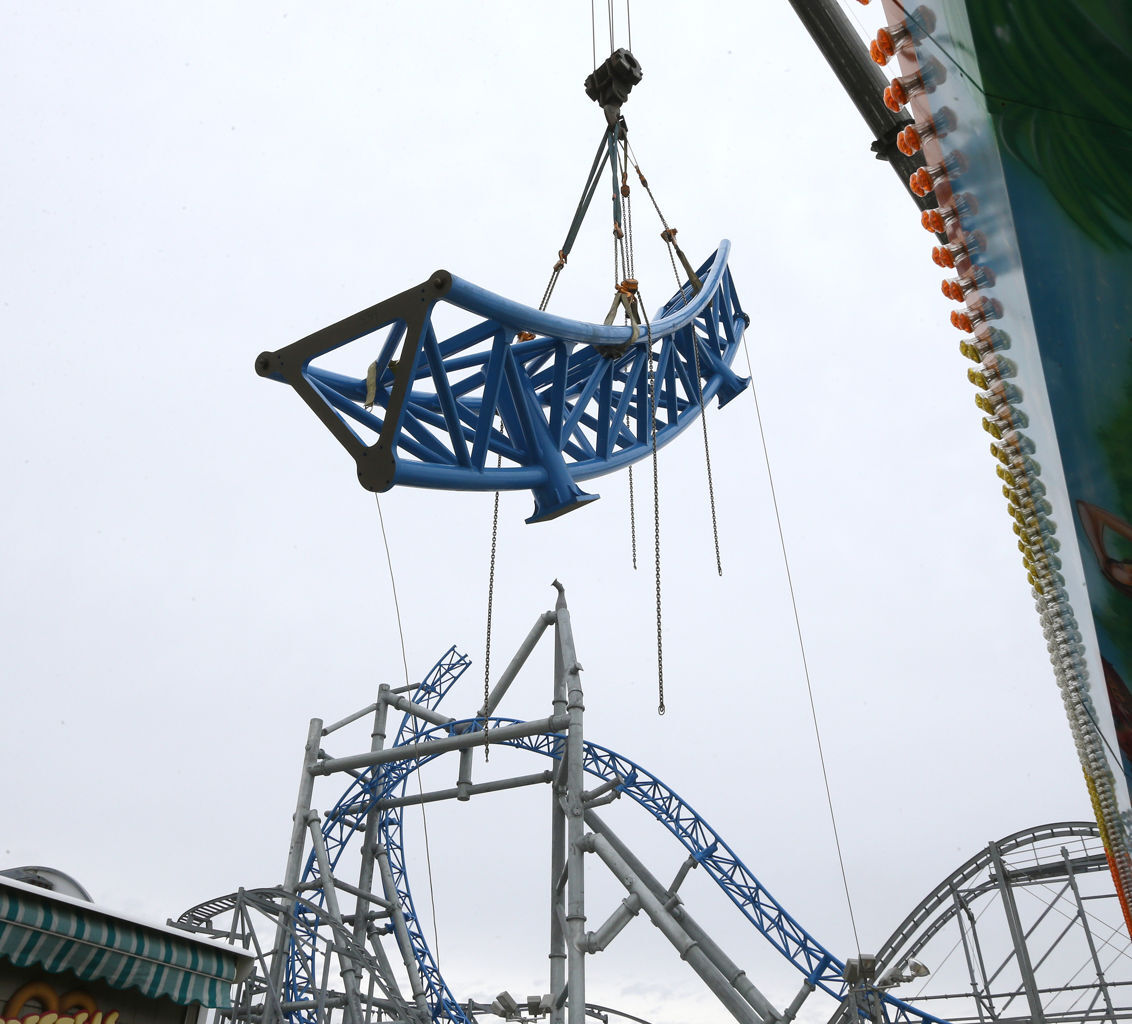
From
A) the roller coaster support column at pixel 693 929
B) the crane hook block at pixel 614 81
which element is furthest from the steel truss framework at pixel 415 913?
the crane hook block at pixel 614 81

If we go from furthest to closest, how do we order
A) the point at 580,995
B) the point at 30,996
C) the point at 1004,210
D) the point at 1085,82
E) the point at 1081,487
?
the point at 580,995, the point at 30,996, the point at 1081,487, the point at 1004,210, the point at 1085,82

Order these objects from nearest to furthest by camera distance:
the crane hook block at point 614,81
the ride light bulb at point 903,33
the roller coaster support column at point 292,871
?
the ride light bulb at point 903,33 → the crane hook block at point 614,81 → the roller coaster support column at point 292,871

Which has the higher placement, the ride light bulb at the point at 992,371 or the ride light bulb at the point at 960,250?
the ride light bulb at the point at 960,250

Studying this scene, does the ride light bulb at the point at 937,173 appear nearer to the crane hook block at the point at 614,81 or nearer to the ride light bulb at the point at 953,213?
the ride light bulb at the point at 953,213

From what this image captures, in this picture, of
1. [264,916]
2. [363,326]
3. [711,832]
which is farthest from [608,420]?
[264,916]

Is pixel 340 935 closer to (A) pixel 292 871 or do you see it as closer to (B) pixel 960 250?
(A) pixel 292 871

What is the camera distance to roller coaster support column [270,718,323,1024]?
42.7ft

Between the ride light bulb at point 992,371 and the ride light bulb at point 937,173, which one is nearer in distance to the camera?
the ride light bulb at point 937,173

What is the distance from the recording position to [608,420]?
9.06m

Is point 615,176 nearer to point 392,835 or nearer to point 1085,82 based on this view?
point 1085,82

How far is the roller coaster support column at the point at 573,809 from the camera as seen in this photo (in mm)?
10000

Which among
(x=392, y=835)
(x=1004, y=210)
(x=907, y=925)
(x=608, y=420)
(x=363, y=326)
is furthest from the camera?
(x=907, y=925)

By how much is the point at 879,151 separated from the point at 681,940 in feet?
26.7

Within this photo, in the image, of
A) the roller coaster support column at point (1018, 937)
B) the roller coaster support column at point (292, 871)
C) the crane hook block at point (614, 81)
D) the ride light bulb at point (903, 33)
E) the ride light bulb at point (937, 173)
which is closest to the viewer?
the ride light bulb at point (903, 33)
